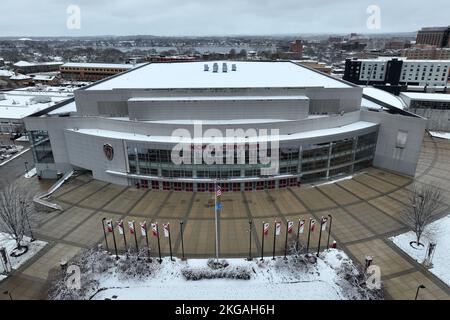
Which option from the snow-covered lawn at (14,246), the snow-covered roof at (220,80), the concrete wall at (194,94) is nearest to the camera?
the snow-covered lawn at (14,246)

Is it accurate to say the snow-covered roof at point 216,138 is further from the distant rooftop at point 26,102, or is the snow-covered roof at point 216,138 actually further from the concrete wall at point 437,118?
the distant rooftop at point 26,102

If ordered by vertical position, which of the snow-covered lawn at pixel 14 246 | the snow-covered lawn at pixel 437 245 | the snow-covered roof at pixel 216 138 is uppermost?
the snow-covered roof at pixel 216 138

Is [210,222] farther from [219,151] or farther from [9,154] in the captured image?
[9,154]

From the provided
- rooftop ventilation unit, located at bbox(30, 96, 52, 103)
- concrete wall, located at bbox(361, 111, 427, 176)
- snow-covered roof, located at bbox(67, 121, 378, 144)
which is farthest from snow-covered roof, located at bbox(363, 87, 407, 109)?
rooftop ventilation unit, located at bbox(30, 96, 52, 103)

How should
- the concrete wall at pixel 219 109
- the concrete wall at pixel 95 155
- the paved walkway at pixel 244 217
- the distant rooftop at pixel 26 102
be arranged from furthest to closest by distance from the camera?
the distant rooftop at pixel 26 102
the concrete wall at pixel 219 109
the concrete wall at pixel 95 155
the paved walkway at pixel 244 217

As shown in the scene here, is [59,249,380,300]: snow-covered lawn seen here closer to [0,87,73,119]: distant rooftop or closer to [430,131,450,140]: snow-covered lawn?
[430,131,450,140]: snow-covered lawn

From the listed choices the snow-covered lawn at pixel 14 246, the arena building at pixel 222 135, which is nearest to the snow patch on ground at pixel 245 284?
the snow-covered lawn at pixel 14 246

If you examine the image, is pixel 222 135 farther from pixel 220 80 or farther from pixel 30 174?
pixel 30 174
